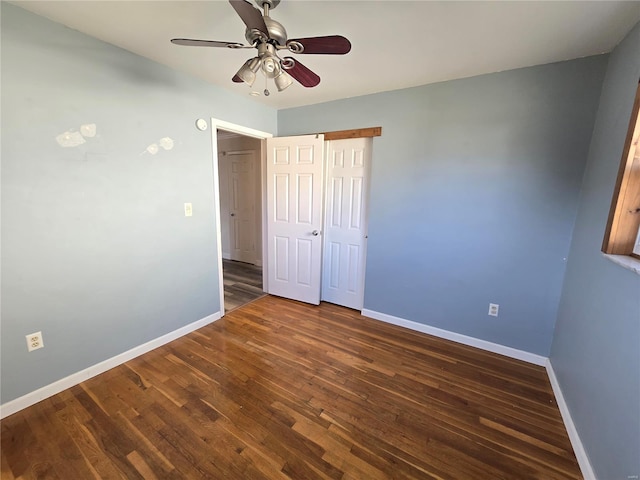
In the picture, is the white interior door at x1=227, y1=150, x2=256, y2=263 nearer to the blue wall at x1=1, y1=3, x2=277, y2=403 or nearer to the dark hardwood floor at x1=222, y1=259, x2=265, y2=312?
the dark hardwood floor at x1=222, y1=259, x2=265, y2=312

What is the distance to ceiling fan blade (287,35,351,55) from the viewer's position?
118 centimetres

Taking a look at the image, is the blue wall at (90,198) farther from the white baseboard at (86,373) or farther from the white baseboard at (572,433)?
the white baseboard at (572,433)

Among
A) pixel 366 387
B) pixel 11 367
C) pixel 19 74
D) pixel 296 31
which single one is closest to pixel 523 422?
pixel 366 387

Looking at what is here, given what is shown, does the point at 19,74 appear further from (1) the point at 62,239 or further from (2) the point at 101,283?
(2) the point at 101,283

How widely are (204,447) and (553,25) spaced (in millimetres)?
3058

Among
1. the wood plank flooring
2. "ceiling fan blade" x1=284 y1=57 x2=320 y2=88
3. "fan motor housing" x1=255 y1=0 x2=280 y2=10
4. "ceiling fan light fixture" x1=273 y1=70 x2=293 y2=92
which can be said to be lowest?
the wood plank flooring

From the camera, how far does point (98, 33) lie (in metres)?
1.69

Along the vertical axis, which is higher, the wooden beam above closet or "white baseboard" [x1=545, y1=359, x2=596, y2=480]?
the wooden beam above closet

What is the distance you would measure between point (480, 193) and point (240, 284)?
126 inches

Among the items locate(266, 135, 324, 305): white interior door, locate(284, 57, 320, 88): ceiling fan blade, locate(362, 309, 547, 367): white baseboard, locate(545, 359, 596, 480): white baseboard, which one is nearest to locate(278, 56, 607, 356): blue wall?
locate(362, 309, 547, 367): white baseboard

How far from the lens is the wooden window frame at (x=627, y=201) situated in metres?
1.30

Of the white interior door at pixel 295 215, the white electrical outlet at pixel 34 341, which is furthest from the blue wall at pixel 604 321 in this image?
the white electrical outlet at pixel 34 341

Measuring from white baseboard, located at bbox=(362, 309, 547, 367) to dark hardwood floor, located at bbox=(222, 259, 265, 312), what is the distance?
1512 millimetres

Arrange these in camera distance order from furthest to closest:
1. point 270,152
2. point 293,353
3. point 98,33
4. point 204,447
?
1. point 270,152
2. point 293,353
3. point 98,33
4. point 204,447
